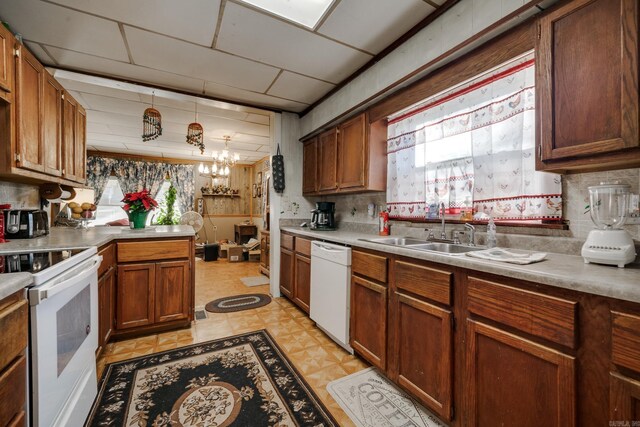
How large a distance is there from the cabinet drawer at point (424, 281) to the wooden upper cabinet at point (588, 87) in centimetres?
71

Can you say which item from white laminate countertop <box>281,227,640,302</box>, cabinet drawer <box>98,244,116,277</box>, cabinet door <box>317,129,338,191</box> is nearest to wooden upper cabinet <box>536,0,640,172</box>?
white laminate countertop <box>281,227,640,302</box>

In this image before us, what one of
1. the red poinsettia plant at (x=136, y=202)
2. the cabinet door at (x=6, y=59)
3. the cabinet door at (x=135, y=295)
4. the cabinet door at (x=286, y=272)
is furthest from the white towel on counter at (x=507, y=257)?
the red poinsettia plant at (x=136, y=202)

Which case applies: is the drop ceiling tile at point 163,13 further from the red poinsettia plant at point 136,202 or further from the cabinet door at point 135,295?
the cabinet door at point 135,295

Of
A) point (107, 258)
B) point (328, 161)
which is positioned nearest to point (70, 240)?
point (107, 258)

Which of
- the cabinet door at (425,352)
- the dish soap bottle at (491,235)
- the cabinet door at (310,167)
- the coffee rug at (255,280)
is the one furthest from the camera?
the coffee rug at (255,280)

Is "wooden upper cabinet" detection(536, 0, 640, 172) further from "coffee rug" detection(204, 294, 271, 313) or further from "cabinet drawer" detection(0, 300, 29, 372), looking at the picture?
"coffee rug" detection(204, 294, 271, 313)

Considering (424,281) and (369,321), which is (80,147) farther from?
(424,281)

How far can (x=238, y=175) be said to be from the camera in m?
7.40

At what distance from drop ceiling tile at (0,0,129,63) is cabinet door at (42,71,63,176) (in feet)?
0.96

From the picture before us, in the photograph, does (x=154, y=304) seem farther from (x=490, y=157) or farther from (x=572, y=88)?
(x=572, y=88)

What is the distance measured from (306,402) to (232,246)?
4.56m

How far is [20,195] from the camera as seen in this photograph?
2.27 meters

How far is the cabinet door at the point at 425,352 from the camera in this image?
1338mm

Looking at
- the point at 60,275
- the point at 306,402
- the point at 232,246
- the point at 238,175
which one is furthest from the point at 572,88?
the point at 238,175
